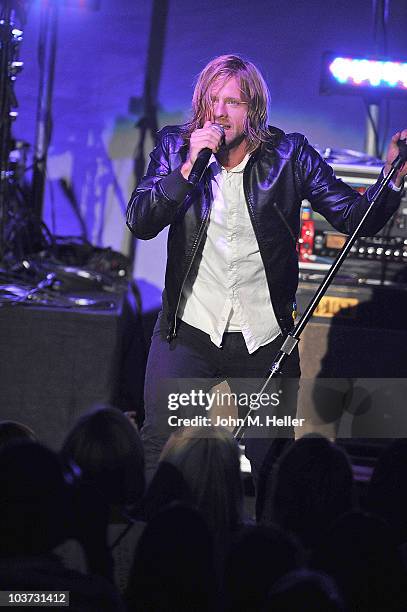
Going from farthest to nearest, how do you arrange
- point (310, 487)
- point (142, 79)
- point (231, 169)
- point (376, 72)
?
point (142, 79) < point (376, 72) < point (231, 169) < point (310, 487)

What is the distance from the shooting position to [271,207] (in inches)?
107

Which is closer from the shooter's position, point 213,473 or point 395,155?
point 213,473

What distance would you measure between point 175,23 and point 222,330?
125 inches

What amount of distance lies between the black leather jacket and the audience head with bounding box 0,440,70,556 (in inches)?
32.4

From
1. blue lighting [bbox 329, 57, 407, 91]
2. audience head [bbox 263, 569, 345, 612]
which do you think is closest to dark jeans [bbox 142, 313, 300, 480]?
audience head [bbox 263, 569, 345, 612]

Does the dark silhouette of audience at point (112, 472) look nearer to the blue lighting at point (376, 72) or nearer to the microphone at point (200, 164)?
the microphone at point (200, 164)

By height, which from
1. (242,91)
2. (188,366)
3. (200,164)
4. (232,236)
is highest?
(242,91)

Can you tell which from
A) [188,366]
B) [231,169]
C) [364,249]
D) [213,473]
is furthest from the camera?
[364,249]

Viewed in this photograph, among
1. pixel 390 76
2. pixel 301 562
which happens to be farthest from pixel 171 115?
pixel 301 562

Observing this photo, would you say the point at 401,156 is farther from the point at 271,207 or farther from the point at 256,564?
the point at 256,564

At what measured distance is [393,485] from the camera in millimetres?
2301

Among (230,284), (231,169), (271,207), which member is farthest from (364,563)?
(231,169)

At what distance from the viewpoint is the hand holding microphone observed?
2320 mm

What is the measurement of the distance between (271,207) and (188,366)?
52 cm
